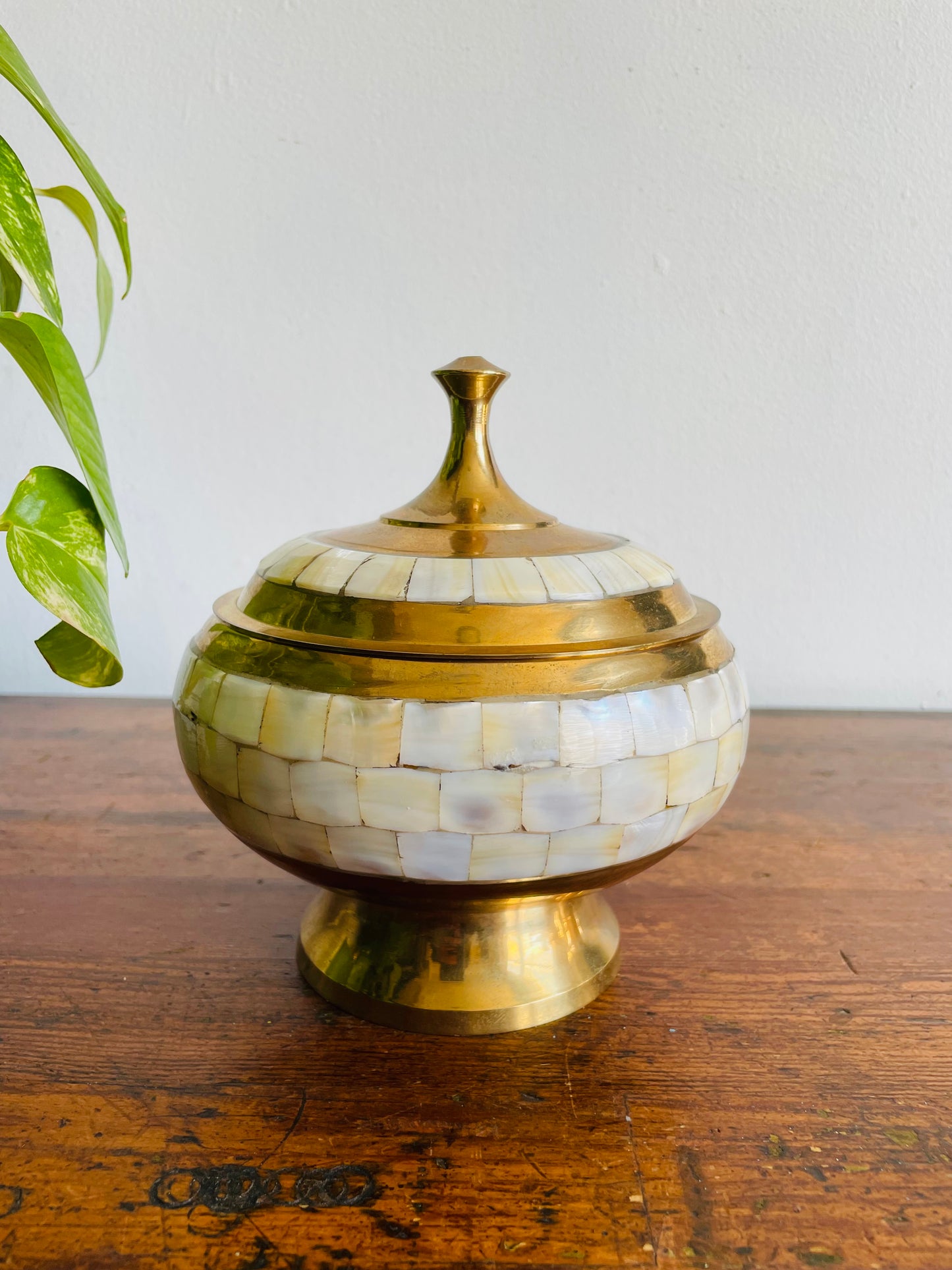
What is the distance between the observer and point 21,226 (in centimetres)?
35

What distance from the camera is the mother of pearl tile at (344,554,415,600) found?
43 cm

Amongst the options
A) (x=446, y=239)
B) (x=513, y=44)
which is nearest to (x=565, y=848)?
(x=446, y=239)

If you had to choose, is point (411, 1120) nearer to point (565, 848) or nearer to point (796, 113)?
point (565, 848)

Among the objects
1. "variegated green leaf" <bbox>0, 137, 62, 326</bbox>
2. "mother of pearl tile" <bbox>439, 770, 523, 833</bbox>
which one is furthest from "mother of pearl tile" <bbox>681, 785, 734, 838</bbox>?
"variegated green leaf" <bbox>0, 137, 62, 326</bbox>

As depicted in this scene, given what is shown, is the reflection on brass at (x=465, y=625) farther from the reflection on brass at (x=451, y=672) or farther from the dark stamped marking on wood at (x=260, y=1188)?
the dark stamped marking on wood at (x=260, y=1188)

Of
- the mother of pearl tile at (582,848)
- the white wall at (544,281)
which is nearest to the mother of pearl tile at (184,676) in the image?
the mother of pearl tile at (582,848)

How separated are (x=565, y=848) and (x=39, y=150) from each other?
0.96 metres

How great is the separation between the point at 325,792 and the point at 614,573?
181mm

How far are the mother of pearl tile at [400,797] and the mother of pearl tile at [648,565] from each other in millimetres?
165

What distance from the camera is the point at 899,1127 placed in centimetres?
42

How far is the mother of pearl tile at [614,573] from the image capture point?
46 cm

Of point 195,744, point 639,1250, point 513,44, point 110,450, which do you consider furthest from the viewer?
point 110,450

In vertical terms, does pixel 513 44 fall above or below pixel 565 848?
above

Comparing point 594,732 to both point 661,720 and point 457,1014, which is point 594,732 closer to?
point 661,720
